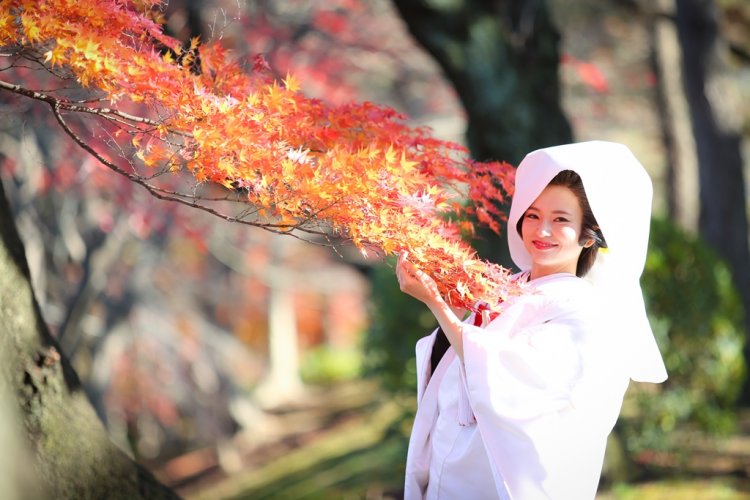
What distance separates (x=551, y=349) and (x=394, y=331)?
4.97 m

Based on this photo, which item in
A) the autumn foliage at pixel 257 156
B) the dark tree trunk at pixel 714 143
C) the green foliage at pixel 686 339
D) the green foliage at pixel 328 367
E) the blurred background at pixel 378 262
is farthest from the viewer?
the green foliage at pixel 328 367

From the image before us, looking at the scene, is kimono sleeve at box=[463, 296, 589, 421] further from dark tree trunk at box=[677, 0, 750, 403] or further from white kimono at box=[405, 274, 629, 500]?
dark tree trunk at box=[677, 0, 750, 403]

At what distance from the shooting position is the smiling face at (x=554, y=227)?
3.15 meters

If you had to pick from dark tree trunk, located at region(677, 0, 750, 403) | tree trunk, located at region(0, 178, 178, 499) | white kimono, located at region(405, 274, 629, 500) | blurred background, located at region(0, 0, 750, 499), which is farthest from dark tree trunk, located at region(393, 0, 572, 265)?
dark tree trunk, located at region(677, 0, 750, 403)

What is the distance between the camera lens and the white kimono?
297 cm

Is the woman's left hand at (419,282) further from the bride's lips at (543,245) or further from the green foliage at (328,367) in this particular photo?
the green foliage at (328,367)

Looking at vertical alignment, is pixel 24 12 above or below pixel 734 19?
below

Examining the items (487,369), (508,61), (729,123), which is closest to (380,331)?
(508,61)

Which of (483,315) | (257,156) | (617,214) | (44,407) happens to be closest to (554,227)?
(617,214)

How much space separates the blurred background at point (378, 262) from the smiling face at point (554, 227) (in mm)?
1337

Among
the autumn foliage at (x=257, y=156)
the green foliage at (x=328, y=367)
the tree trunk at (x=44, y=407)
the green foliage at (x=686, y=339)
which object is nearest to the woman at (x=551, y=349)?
the autumn foliage at (x=257, y=156)

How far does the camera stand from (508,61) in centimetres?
606

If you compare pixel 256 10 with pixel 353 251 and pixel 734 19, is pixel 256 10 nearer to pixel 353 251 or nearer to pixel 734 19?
pixel 353 251

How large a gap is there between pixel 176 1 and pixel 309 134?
13.5ft
